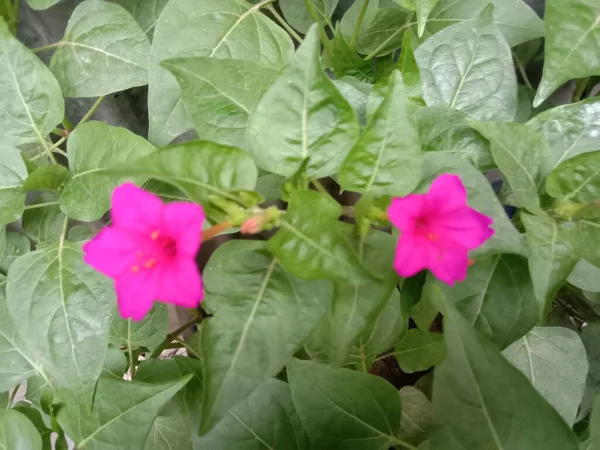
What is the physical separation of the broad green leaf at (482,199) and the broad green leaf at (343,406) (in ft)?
0.79

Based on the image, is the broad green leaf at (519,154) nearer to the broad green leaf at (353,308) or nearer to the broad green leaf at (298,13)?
the broad green leaf at (353,308)

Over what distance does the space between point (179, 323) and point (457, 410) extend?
2.89 feet

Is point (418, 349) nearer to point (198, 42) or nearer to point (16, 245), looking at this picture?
point (198, 42)

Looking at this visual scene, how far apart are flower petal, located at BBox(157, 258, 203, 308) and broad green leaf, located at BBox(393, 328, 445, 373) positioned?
1.70ft

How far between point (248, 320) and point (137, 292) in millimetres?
105

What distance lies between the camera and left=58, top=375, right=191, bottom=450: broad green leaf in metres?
0.61

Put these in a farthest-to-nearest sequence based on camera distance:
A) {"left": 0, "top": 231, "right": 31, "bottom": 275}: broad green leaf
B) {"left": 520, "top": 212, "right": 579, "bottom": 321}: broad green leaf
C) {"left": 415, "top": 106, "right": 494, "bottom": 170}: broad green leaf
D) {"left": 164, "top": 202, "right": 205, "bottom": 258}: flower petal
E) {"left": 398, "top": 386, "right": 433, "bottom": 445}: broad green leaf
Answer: {"left": 0, "top": 231, "right": 31, "bottom": 275}: broad green leaf → {"left": 398, "top": 386, "right": 433, "bottom": 445}: broad green leaf → {"left": 415, "top": 106, "right": 494, "bottom": 170}: broad green leaf → {"left": 520, "top": 212, "right": 579, "bottom": 321}: broad green leaf → {"left": 164, "top": 202, "right": 205, "bottom": 258}: flower petal

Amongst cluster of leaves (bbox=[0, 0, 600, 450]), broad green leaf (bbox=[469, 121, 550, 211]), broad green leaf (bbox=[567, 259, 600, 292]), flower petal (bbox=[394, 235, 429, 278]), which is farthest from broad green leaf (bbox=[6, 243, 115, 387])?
broad green leaf (bbox=[567, 259, 600, 292])

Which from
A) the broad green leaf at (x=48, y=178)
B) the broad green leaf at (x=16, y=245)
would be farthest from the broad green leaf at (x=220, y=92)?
the broad green leaf at (x=16, y=245)

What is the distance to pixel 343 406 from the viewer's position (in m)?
0.63

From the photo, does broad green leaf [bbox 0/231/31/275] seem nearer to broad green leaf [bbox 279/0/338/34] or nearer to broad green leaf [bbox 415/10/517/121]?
broad green leaf [bbox 279/0/338/34]

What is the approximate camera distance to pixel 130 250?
0.43m

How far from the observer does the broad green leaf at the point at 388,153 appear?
1.57 ft

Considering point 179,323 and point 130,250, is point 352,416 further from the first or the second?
point 179,323
